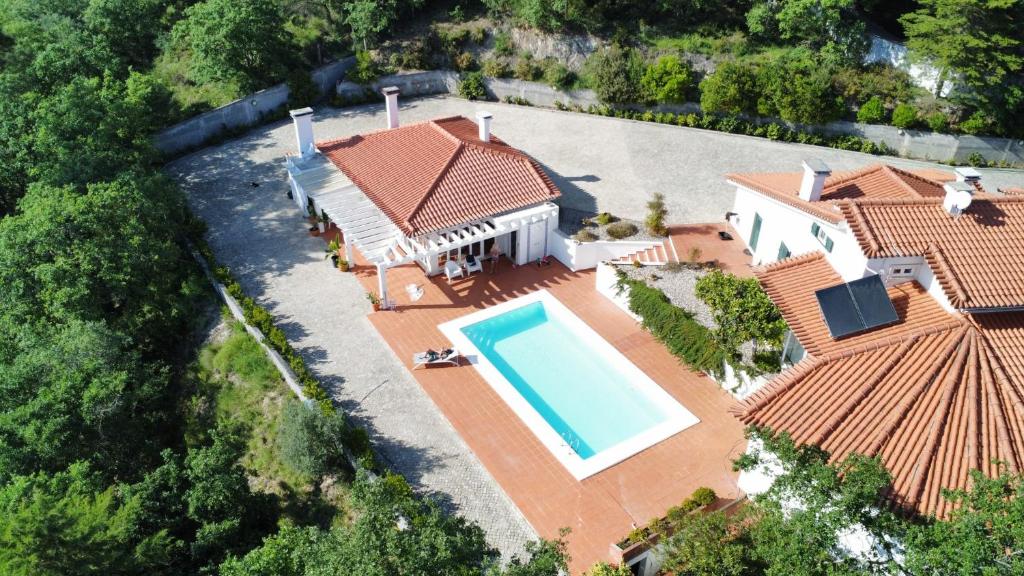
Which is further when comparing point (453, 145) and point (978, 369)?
point (453, 145)

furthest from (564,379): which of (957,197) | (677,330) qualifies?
(957,197)

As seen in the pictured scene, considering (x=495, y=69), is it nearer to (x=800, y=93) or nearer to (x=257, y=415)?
(x=800, y=93)

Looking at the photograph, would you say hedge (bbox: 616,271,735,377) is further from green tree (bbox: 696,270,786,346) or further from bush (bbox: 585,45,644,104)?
bush (bbox: 585,45,644,104)

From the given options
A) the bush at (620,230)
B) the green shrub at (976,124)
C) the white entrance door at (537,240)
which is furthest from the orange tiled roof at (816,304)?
the green shrub at (976,124)

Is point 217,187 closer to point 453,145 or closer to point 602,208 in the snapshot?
point 453,145

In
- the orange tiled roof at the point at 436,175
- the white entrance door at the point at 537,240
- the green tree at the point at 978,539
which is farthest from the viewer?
the white entrance door at the point at 537,240

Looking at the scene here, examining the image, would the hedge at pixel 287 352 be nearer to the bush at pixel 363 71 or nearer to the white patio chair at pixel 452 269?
the white patio chair at pixel 452 269

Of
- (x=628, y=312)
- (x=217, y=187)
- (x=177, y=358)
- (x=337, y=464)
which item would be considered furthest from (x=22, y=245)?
(x=628, y=312)
